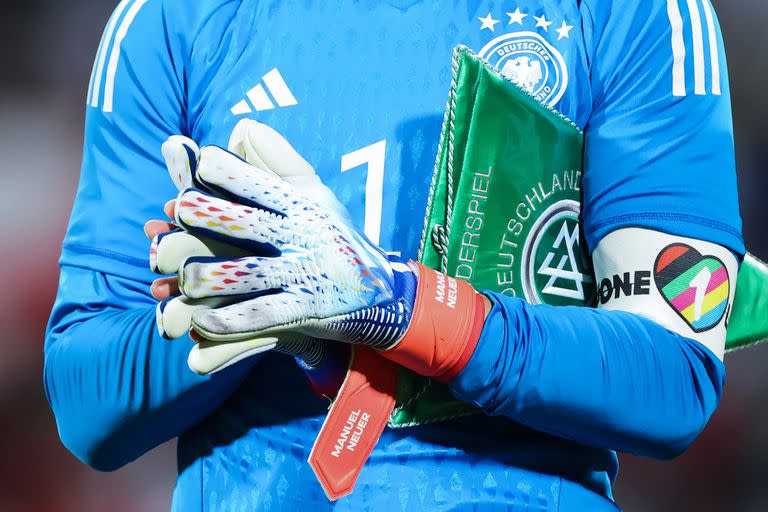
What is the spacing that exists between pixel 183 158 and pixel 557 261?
1.56 ft

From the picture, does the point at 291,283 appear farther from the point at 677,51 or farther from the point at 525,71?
the point at 677,51

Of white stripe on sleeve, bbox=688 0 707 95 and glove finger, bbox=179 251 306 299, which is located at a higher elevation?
white stripe on sleeve, bbox=688 0 707 95

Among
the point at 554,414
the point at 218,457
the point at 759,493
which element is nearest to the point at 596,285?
the point at 554,414

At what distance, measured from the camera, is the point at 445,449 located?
1112 mm

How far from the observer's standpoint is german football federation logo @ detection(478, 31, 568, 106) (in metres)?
1.20

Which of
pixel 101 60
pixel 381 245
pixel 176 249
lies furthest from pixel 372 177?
pixel 101 60

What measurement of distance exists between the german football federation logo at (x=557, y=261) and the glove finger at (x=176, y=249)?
39 cm

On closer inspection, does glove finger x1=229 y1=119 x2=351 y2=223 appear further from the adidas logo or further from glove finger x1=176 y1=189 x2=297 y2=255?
the adidas logo

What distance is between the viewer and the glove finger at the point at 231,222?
89 centimetres

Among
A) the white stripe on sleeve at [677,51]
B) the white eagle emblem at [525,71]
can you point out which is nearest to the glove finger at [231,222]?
the white eagle emblem at [525,71]

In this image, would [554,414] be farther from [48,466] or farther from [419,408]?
[48,466]

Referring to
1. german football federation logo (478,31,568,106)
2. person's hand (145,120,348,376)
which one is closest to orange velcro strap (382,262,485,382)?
person's hand (145,120,348,376)

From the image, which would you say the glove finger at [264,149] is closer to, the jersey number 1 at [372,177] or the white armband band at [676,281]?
the jersey number 1 at [372,177]

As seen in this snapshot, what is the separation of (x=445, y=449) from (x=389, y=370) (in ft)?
0.43
